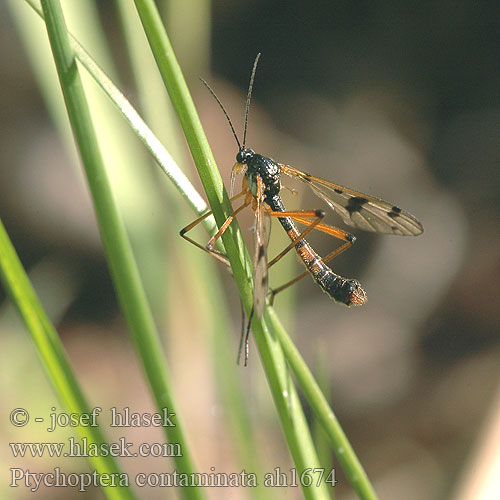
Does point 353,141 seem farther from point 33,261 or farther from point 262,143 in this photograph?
point 33,261

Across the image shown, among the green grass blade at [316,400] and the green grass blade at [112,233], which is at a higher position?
the green grass blade at [112,233]

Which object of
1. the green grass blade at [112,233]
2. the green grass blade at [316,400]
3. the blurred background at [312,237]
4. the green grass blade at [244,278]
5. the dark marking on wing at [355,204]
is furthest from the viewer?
the dark marking on wing at [355,204]

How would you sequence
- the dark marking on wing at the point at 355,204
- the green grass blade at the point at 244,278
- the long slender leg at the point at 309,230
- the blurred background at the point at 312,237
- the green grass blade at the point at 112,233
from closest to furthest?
the green grass blade at the point at 112,233 → the green grass blade at the point at 244,278 → the long slender leg at the point at 309,230 → the blurred background at the point at 312,237 → the dark marking on wing at the point at 355,204

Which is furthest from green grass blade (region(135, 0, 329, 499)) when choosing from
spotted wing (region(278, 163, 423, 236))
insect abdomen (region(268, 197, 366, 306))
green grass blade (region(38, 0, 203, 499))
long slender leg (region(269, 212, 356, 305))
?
spotted wing (region(278, 163, 423, 236))

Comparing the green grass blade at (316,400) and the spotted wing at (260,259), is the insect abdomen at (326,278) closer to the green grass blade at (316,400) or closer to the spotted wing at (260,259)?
the spotted wing at (260,259)

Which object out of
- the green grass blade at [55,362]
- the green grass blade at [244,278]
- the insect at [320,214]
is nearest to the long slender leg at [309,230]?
the insect at [320,214]

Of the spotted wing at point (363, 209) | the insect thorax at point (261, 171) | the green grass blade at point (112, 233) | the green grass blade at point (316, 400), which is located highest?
the insect thorax at point (261, 171)

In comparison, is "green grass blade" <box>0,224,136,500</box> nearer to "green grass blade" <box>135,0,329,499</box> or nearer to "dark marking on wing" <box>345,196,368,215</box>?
"green grass blade" <box>135,0,329,499</box>
